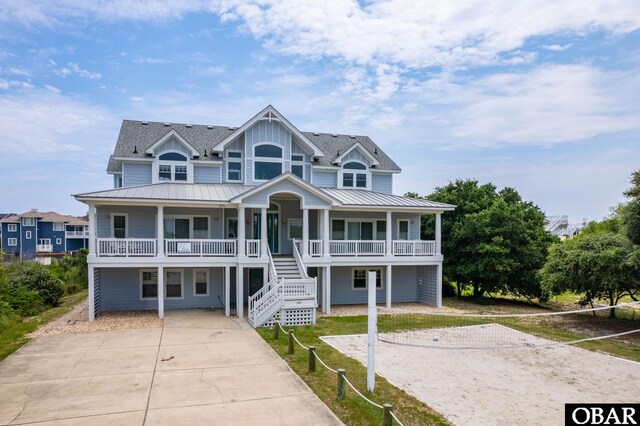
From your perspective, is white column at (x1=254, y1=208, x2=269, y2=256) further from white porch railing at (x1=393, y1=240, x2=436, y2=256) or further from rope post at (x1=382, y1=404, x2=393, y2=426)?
rope post at (x1=382, y1=404, x2=393, y2=426)

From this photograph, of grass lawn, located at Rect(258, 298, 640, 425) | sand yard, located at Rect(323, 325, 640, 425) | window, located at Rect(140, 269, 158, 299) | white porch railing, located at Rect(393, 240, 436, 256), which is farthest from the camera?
white porch railing, located at Rect(393, 240, 436, 256)

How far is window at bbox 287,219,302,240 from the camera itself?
22.4 m

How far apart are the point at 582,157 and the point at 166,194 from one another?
25339mm

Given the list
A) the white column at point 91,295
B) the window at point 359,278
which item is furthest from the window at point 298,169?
the white column at point 91,295

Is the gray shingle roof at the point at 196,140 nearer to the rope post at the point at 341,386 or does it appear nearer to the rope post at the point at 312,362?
the rope post at the point at 312,362

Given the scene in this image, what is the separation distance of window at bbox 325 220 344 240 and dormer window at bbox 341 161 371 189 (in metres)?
2.66

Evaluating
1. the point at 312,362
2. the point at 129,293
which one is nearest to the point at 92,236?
the point at 129,293

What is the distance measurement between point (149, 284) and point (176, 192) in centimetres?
489

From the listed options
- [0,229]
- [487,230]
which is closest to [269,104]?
[487,230]

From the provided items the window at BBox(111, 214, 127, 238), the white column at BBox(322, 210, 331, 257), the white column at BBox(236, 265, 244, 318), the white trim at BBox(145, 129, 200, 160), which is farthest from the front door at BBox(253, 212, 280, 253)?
the window at BBox(111, 214, 127, 238)

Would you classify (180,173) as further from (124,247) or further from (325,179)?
(325,179)

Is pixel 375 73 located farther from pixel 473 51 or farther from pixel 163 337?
pixel 163 337

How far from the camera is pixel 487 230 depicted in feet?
79.2

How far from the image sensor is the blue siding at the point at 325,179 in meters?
23.9
